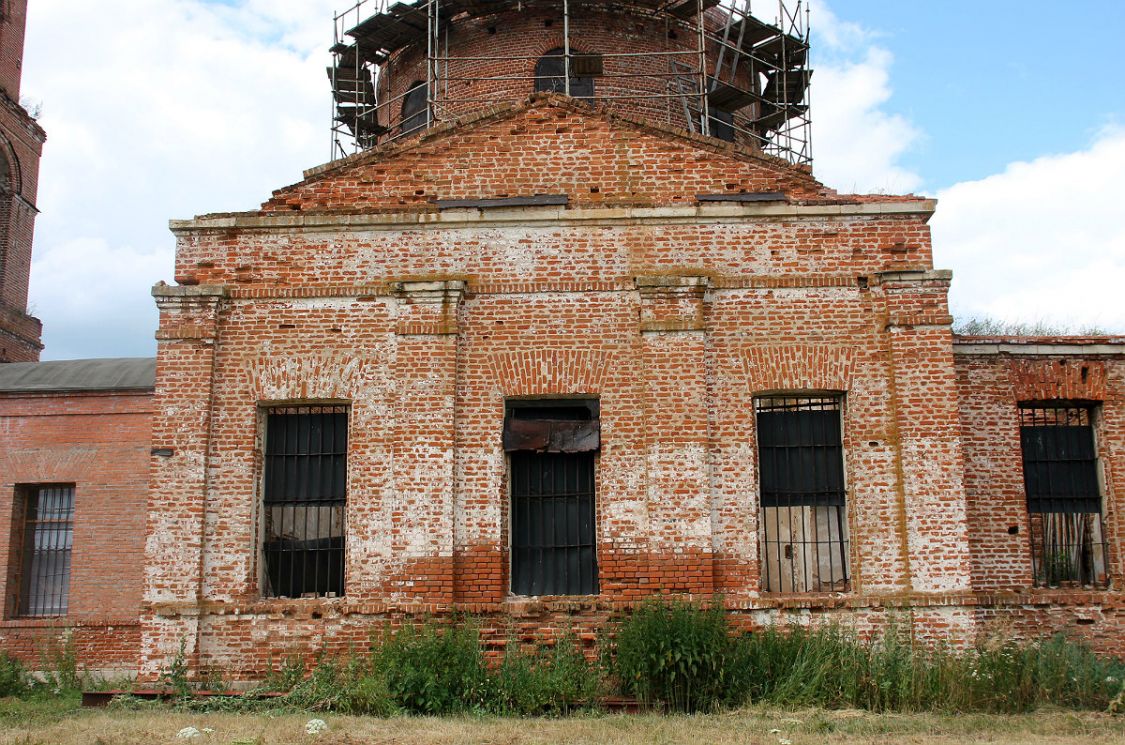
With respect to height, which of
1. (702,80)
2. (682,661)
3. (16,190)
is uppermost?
(16,190)

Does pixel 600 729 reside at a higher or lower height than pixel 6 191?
lower

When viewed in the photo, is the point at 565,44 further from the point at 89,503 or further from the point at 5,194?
the point at 5,194

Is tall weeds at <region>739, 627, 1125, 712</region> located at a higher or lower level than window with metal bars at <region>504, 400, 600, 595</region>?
lower

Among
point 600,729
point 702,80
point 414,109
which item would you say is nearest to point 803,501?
point 600,729

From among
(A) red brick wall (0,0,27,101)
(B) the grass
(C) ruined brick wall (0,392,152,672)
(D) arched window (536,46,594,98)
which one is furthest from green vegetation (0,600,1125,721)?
(A) red brick wall (0,0,27,101)

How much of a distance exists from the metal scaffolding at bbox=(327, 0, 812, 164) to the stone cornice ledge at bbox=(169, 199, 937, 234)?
14.9 ft

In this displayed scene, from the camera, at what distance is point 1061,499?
12242 mm

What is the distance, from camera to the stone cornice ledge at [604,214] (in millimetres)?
11352

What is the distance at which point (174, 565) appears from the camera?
1080 centimetres

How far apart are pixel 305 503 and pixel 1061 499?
8.90 meters

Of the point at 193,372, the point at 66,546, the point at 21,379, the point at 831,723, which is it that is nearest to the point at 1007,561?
the point at 831,723

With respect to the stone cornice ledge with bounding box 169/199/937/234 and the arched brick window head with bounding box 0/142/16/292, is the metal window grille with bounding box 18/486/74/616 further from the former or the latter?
the arched brick window head with bounding box 0/142/16/292

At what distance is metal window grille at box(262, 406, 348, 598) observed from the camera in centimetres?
1116

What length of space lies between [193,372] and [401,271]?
2542 millimetres
